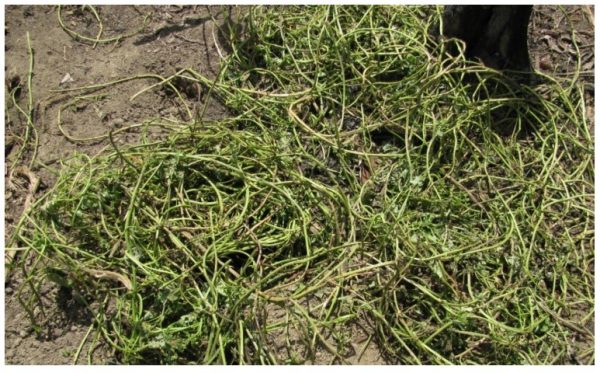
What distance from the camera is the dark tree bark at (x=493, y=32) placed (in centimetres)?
312

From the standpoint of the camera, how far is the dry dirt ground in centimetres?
310

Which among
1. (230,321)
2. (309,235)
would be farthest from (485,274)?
(230,321)

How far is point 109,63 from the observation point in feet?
11.0

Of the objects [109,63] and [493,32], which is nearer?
[493,32]

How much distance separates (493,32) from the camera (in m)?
3.18

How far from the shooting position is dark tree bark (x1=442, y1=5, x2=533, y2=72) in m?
3.12

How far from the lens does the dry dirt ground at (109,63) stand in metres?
3.10

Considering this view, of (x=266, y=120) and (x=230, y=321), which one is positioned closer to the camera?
(x=230, y=321)

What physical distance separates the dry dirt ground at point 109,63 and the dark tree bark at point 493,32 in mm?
219

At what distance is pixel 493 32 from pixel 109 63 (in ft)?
5.41

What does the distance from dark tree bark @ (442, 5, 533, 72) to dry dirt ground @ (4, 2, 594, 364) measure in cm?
22

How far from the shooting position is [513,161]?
3055 mm

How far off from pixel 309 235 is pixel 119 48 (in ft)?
4.27

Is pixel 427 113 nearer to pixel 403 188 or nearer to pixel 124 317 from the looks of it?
pixel 403 188
